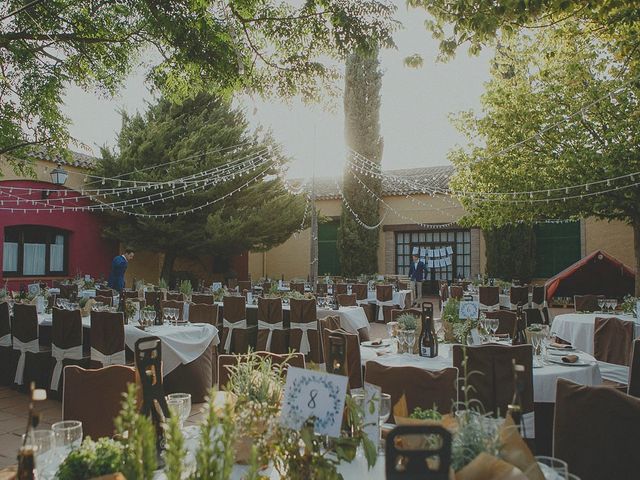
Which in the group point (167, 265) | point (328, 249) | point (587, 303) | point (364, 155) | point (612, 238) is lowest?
point (587, 303)

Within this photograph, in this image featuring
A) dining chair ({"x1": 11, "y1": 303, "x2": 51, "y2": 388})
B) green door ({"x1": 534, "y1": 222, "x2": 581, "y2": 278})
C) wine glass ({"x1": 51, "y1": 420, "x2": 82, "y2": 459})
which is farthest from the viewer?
green door ({"x1": 534, "y1": 222, "x2": 581, "y2": 278})

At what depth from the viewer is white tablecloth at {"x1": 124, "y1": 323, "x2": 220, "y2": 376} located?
5.33 metres

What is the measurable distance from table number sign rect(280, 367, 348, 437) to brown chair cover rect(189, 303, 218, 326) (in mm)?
5488

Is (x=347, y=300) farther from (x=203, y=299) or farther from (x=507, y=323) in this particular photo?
(x=507, y=323)

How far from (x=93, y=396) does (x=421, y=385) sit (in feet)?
5.50

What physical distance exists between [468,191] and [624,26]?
7240 millimetres

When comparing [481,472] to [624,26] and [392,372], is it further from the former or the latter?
[624,26]

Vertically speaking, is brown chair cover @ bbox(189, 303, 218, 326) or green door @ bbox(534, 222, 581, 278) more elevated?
green door @ bbox(534, 222, 581, 278)

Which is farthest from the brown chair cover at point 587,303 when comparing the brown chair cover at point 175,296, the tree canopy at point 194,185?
the tree canopy at point 194,185

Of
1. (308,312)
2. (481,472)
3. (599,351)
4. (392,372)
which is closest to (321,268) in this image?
(308,312)

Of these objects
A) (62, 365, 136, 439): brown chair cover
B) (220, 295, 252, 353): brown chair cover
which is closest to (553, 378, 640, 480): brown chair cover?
(62, 365, 136, 439): brown chair cover

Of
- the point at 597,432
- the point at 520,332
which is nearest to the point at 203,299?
the point at 520,332

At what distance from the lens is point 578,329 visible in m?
6.03

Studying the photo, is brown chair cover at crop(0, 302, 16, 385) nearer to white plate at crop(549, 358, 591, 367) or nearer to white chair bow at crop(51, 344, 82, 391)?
white chair bow at crop(51, 344, 82, 391)
